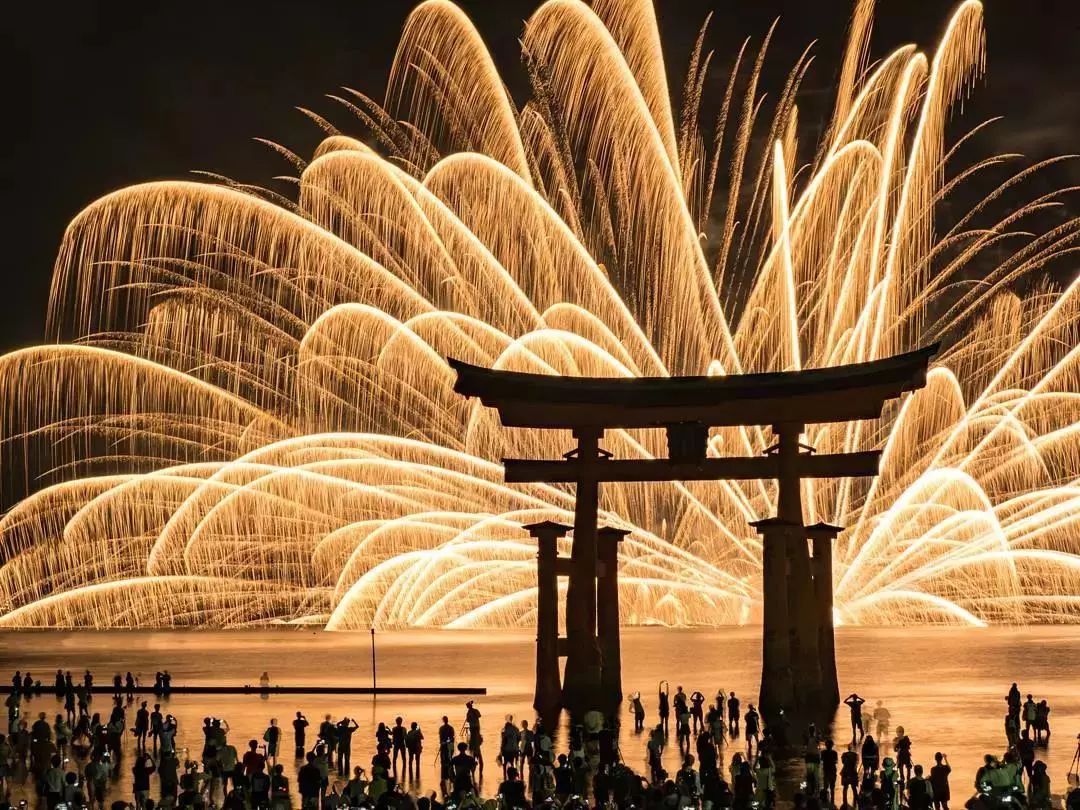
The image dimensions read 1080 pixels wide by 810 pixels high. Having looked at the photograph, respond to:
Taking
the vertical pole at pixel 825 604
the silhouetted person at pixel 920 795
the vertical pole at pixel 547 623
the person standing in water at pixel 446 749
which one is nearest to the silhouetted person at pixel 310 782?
the person standing in water at pixel 446 749

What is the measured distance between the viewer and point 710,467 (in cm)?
3984

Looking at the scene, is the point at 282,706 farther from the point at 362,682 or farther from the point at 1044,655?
the point at 1044,655

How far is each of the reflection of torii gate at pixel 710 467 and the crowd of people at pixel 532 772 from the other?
6.45ft

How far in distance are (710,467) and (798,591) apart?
13.5ft

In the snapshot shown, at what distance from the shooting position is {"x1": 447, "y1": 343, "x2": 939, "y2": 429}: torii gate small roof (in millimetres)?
36781

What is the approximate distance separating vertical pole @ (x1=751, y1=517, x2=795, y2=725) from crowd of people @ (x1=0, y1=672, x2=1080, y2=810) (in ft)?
4.21

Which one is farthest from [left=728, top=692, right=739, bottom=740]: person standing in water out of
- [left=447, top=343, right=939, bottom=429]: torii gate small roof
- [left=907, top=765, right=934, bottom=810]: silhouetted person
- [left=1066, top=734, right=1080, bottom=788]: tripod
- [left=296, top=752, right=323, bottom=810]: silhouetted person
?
[left=907, top=765, right=934, bottom=810]: silhouetted person

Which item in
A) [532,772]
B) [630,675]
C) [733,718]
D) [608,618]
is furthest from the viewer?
[630,675]

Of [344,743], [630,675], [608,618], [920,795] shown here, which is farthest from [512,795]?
[630,675]

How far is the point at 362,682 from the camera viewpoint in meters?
62.7

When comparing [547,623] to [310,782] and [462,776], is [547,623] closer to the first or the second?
[462,776]

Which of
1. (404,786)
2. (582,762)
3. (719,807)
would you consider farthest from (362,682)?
(719,807)

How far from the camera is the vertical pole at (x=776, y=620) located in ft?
121

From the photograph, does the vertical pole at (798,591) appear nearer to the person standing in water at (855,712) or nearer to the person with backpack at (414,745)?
the person standing in water at (855,712)
